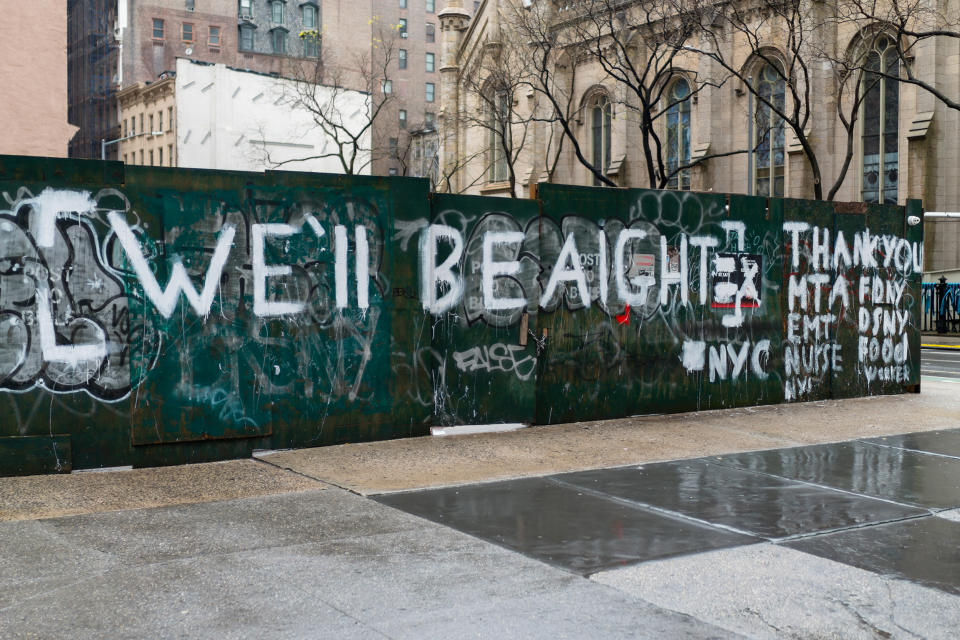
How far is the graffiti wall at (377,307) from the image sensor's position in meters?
7.25

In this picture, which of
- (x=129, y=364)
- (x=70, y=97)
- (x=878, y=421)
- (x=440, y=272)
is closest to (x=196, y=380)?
(x=129, y=364)

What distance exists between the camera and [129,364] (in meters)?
7.45

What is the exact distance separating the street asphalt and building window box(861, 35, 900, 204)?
104 ft

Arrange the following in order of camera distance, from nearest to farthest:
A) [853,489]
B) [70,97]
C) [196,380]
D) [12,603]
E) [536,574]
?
[12,603] < [536,574] < [853,489] < [196,380] < [70,97]

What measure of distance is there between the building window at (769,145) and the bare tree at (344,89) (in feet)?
56.2

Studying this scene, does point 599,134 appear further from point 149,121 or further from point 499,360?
point 499,360

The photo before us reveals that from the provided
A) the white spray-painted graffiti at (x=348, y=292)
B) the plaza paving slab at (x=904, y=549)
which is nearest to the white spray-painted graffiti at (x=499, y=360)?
the white spray-painted graffiti at (x=348, y=292)

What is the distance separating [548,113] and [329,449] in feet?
142

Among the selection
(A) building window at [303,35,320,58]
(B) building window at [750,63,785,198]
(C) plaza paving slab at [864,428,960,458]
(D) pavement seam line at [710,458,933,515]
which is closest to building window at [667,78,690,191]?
(B) building window at [750,63,785,198]

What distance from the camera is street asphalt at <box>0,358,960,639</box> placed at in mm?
4289

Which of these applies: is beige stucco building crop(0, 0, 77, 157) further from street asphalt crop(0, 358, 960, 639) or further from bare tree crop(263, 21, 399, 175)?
street asphalt crop(0, 358, 960, 639)

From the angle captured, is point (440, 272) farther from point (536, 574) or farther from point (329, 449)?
point (536, 574)

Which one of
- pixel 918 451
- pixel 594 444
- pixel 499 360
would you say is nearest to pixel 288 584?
pixel 594 444

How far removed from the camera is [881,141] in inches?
1476
